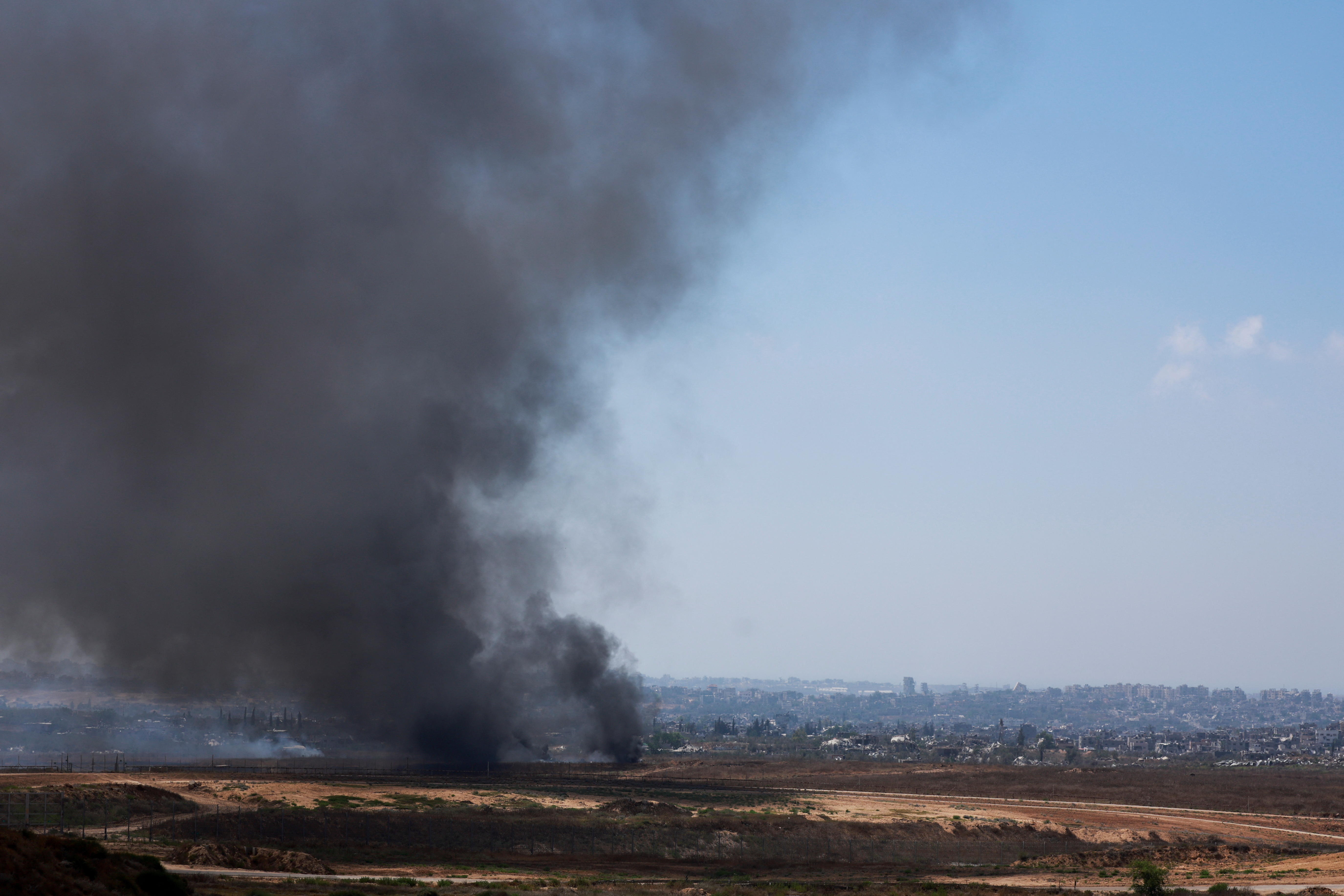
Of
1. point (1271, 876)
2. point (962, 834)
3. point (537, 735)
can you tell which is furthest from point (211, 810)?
point (537, 735)

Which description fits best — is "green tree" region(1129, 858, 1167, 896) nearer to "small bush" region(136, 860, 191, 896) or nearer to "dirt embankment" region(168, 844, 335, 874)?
"dirt embankment" region(168, 844, 335, 874)

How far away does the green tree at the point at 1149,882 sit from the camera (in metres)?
53.1

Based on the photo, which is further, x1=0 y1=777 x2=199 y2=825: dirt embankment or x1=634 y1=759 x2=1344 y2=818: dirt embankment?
x1=634 y1=759 x2=1344 y2=818: dirt embankment

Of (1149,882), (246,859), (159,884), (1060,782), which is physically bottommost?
(1060,782)

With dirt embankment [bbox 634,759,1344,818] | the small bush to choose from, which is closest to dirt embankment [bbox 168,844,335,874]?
the small bush

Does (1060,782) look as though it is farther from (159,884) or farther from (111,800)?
(159,884)

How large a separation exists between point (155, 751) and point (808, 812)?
10553 cm

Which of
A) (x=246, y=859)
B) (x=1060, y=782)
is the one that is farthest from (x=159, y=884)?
(x=1060, y=782)

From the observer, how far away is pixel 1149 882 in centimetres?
5325

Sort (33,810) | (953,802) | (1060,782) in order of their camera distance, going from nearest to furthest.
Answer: (33,810)
(953,802)
(1060,782)

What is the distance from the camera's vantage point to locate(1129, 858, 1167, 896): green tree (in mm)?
53094

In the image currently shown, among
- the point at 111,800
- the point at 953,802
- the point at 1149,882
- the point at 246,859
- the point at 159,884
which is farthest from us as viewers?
the point at 953,802

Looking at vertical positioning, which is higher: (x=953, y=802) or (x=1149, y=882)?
(x=1149, y=882)

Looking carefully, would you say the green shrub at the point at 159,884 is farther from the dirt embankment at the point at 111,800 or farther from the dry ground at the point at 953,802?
Answer: the dirt embankment at the point at 111,800
